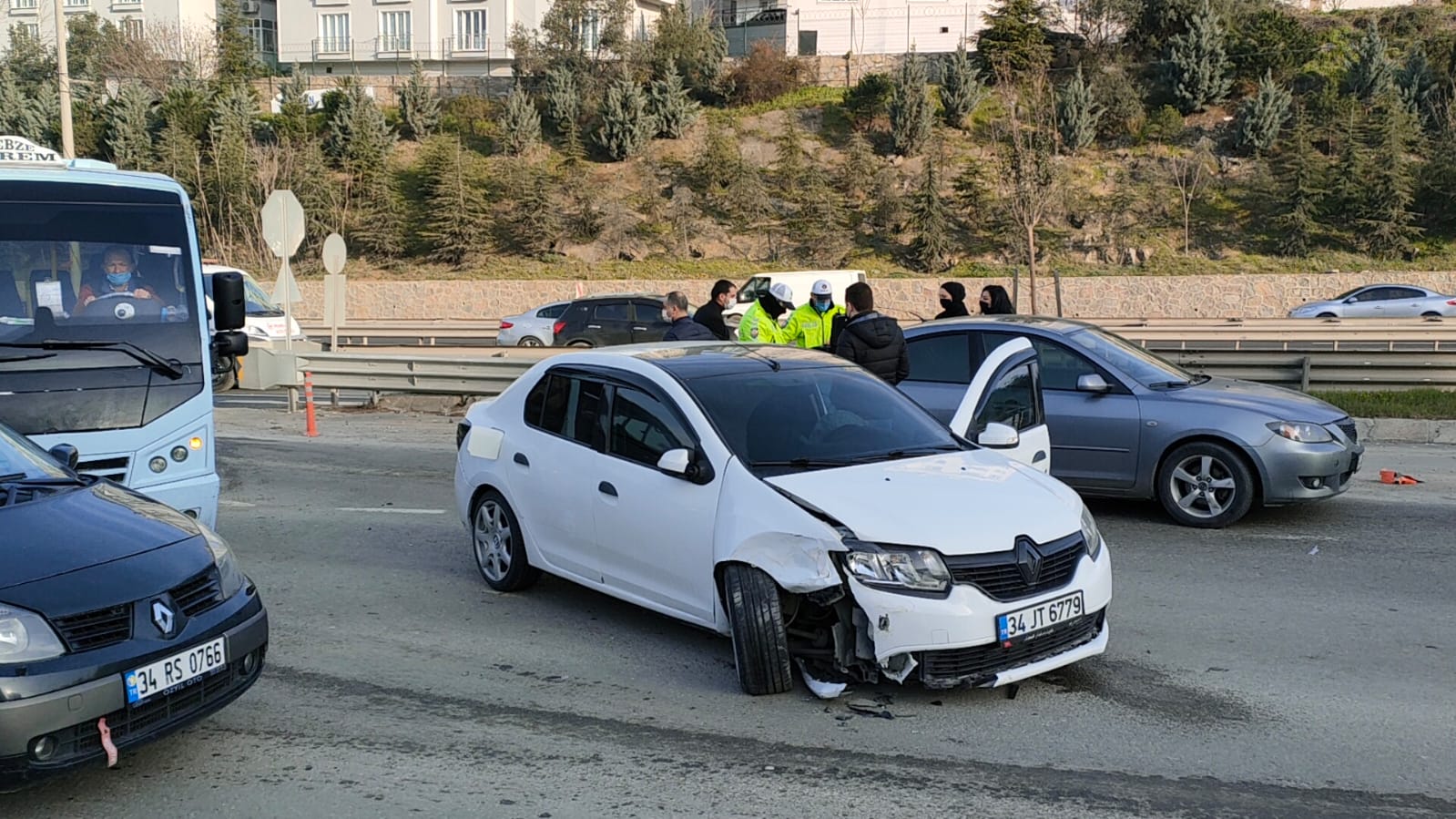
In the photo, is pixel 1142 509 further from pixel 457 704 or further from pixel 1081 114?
pixel 1081 114

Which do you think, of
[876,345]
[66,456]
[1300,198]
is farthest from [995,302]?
[1300,198]

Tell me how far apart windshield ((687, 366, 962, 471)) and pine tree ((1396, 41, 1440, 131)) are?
44.6 metres

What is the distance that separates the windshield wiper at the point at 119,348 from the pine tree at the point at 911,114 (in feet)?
140

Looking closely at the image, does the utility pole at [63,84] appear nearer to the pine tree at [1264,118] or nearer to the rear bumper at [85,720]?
the rear bumper at [85,720]

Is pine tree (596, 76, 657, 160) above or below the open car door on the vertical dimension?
above

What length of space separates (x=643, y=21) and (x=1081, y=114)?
2805 cm

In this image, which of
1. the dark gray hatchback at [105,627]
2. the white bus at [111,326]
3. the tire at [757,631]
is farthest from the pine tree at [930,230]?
the dark gray hatchback at [105,627]

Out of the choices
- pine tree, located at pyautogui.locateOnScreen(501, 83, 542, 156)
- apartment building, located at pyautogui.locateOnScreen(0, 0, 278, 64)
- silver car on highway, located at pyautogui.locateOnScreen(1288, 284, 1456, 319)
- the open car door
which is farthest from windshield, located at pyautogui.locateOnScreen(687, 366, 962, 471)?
apartment building, located at pyautogui.locateOnScreen(0, 0, 278, 64)

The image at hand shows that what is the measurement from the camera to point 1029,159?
2942cm

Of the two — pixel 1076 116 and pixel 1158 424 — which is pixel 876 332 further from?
pixel 1076 116

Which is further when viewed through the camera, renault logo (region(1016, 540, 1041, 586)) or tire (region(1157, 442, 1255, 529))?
tire (region(1157, 442, 1255, 529))

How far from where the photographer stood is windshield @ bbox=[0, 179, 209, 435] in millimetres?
7215

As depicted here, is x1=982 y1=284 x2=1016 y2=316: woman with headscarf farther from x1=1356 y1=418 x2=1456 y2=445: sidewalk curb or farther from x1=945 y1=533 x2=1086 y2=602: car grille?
x1=945 y1=533 x2=1086 y2=602: car grille

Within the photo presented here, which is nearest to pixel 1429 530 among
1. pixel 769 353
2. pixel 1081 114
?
pixel 769 353
